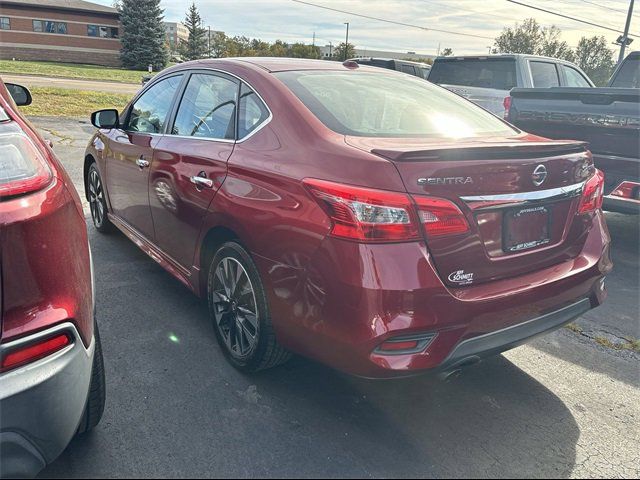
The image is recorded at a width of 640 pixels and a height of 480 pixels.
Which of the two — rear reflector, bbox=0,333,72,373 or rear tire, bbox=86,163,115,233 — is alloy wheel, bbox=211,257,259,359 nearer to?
rear reflector, bbox=0,333,72,373

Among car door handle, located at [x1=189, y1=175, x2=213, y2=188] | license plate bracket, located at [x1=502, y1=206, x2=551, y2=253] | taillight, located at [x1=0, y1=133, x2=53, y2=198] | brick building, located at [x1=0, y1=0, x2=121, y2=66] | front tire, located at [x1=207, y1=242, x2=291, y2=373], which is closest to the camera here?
taillight, located at [x1=0, y1=133, x2=53, y2=198]

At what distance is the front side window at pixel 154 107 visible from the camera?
364 centimetres

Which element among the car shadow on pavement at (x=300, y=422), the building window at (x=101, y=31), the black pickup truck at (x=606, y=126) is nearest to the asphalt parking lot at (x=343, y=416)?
the car shadow on pavement at (x=300, y=422)

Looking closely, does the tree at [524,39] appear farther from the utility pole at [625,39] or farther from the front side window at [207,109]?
the front side window at [207,109]

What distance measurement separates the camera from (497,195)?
7.09 ft

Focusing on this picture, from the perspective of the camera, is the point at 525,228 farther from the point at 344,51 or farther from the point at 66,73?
the point at 344,51

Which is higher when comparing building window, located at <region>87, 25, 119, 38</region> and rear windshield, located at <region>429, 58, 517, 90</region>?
building window, located at <region>87, 25, 119, 38</region>

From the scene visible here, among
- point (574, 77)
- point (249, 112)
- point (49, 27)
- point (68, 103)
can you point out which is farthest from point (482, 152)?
point (49, 27)

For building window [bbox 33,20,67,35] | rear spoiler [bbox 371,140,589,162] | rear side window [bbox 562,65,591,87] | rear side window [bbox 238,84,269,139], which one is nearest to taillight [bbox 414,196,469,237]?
rear spoiler [bbox 371,140,589,162]

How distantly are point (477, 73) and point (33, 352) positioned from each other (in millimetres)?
8610

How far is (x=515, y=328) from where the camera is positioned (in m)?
2.32

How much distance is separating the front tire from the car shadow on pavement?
0.14 metres

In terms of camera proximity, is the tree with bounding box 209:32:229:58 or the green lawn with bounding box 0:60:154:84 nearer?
the green lawn with bounding box 0:60:154:84

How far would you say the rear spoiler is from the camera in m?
2.07
